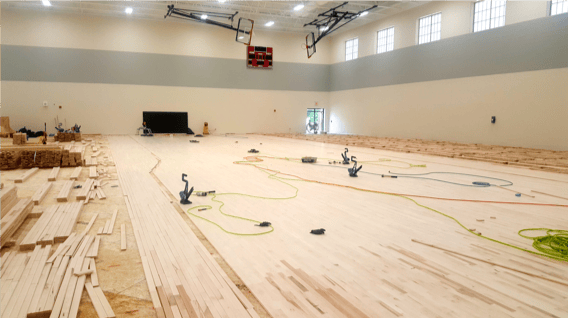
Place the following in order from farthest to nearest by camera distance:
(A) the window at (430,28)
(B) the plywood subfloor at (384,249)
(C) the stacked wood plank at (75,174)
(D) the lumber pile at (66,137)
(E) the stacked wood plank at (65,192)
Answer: (A) the window at (430,28)
(D) the lumber pile at (66,137)
(C) the stacked wood plank at (75,174)
(E) the stacked wood plank at (65,192)
(B) the plywood subfloor at (384,249)

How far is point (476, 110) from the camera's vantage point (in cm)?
1200

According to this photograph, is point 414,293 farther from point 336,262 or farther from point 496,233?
point 496,233

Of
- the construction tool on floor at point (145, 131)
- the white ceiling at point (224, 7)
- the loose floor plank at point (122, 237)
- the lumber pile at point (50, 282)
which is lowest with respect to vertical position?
the lumber pile at point (50, 282)

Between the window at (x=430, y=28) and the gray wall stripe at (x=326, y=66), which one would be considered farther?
the window at (x=430, y=28)

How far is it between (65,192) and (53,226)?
1.45 metres

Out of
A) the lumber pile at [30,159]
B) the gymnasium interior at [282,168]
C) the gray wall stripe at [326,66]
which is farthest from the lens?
the gray wall stripe at [326,66]

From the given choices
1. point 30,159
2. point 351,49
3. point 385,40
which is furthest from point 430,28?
point 30,159

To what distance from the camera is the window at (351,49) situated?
57.6 feet

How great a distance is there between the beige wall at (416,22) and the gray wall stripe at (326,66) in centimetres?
25

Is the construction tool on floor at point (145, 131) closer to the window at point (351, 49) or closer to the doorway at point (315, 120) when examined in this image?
the doorway at point (315, 120)

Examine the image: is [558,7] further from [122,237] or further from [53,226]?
[53,226]

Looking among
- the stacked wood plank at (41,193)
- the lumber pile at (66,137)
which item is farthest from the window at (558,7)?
the lumber pile at (66,137)

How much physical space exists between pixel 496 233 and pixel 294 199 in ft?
6.90

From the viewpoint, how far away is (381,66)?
15.9 meters
